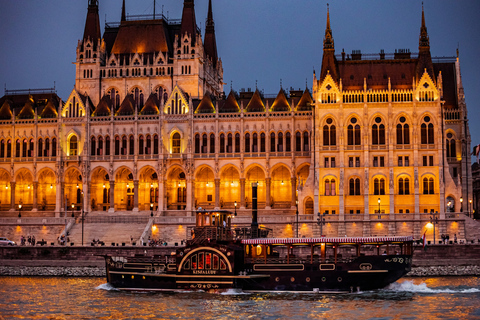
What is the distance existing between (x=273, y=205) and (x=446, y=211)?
24.5 m

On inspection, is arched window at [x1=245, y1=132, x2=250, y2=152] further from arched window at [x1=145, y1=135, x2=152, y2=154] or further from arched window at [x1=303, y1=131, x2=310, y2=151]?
arched window at [x1=145, y1=135, x2=152, y2=154]

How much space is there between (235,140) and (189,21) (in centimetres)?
2307

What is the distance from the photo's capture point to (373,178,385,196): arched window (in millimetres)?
95312

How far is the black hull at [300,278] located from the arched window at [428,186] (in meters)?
35.0

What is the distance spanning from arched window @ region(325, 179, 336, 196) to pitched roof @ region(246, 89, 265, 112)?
14944 millimetres

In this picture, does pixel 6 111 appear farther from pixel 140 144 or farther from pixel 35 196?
pixel 140 144

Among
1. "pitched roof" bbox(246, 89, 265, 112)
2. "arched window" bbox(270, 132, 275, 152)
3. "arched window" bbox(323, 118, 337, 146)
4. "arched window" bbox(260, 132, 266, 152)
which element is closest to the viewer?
"arched window" bbox(323, 118, 337, 146)

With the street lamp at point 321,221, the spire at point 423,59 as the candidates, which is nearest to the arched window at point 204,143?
the street lamp at point 321,221

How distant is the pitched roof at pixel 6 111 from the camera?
113m

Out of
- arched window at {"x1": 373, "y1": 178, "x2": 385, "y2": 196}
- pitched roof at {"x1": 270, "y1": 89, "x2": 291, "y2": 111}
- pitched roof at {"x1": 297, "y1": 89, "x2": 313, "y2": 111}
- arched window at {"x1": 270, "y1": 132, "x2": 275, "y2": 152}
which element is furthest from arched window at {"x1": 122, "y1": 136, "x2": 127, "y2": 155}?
arched window at {"x1": 373, "y1": 178, "x2": 385, "y2": 196}

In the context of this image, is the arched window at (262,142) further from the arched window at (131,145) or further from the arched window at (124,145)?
the arched window at (124,145)

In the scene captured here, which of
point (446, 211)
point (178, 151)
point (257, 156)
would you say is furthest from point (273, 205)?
point (446, 211)

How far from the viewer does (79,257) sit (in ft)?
267

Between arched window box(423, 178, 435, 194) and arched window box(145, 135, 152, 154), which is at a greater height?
arched window box(145, 135, 152, 154)
